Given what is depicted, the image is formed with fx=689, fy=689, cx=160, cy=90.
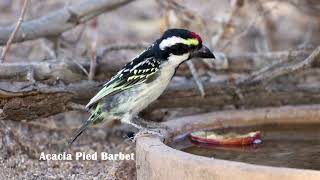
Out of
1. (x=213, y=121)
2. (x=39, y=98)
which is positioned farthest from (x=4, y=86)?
(x=213, y=121)

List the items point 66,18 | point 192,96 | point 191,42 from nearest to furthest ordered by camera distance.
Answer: point 191,42 < point 192,96 < point 66,18

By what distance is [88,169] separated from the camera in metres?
5.24

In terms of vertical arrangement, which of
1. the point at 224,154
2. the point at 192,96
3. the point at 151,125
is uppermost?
the point at 192,96

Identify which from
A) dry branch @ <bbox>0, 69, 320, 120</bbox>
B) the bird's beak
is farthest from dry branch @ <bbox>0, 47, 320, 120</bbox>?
the bird's beak

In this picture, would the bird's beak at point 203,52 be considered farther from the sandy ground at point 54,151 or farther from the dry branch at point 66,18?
the dry branch at point 66,18

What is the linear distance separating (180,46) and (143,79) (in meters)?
0.35

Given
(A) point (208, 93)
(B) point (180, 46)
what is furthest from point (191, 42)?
(A) point (208, 93)

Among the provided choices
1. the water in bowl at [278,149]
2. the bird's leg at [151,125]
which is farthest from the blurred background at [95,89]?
the water in bowl at [278,149]

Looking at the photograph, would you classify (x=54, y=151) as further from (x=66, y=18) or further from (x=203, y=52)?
(x=203, y=52)

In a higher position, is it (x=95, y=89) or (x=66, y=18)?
(x=66, y=18)

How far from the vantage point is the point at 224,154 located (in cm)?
445

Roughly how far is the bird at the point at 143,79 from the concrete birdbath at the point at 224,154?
0.29m

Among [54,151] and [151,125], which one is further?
[54,151]

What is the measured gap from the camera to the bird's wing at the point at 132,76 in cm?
482
